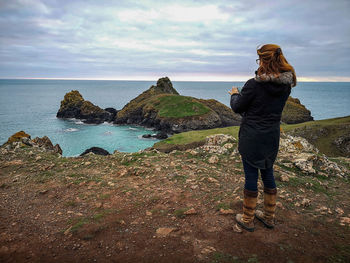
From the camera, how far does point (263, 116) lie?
450 centimetres

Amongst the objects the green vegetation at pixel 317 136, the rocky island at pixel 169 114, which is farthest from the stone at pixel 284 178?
the rocky island at pixel 169 114

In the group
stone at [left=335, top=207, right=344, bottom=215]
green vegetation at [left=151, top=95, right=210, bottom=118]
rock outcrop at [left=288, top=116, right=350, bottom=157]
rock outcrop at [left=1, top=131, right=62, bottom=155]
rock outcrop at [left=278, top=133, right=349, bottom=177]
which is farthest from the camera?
green vegetation at [left=151, top=95, right=210, bottom=118]

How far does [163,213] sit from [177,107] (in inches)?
2884

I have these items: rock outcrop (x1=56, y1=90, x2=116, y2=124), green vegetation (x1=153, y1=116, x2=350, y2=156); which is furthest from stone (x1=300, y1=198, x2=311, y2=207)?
rock outcrop (x1=56, y1=90, x2=116, y2=124)

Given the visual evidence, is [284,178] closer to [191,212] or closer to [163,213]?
[191,212]

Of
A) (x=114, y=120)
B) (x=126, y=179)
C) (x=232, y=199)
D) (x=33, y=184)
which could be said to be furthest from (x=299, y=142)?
(x=114, y=120)

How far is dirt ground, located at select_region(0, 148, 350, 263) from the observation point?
4332 mm

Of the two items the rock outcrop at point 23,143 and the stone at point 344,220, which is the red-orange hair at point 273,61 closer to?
the stone at point 344,220

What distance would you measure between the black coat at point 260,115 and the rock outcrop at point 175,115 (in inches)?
2474

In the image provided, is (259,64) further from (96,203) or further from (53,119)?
(53,119)

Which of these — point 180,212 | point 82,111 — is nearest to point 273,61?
point 180,212

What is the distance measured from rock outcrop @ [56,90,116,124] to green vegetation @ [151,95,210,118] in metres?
22.2

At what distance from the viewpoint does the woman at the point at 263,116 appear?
168 inches

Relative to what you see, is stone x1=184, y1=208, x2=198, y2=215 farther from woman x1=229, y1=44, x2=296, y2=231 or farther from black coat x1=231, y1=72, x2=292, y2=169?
black coat x1=231, y1=72, x2=292, y2=169
